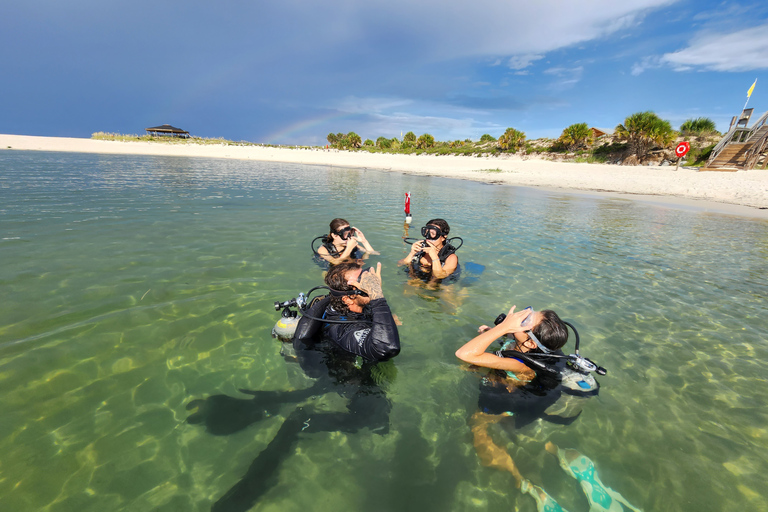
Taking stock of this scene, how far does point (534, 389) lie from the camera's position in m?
3.23

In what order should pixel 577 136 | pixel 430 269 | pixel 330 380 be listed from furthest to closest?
pixel 577 136 < pixel 430 269 < pixel 330 380

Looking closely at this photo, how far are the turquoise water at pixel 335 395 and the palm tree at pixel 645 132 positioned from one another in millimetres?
32986

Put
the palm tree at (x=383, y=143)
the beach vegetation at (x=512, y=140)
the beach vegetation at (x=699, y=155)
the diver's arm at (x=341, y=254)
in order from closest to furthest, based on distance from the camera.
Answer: the diver's arm at (x=341, y=254) < the beach vegetation at (x=699, y=155) < the beach vegetation at (x=512, y=140) < the palm tree at (x=383, y=143)

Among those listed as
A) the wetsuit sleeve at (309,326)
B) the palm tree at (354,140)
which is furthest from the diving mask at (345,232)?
the palm tree at (354,140)

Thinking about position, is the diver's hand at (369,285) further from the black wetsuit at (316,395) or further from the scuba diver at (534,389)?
the scuba diver at (534,389)

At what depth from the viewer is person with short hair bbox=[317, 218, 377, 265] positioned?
6.16 metres

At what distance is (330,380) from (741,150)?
40649 millimetres

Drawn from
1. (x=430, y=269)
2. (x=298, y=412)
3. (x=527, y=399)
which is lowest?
(x=298, y=412)

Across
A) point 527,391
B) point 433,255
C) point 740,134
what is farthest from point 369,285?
point 740,134

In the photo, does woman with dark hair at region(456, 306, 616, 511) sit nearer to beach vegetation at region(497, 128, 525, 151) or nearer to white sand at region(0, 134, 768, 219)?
white sand at region(0, 134, 768, 219)

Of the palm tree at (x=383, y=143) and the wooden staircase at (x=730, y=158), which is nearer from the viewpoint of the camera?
the wooden staircase at (x=730, y=158)

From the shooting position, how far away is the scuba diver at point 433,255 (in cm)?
586

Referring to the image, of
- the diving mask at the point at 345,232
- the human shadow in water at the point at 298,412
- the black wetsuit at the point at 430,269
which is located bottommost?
the human shadow in water at the point at 298,412

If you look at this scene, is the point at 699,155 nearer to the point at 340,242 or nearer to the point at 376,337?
the point at 340,242
